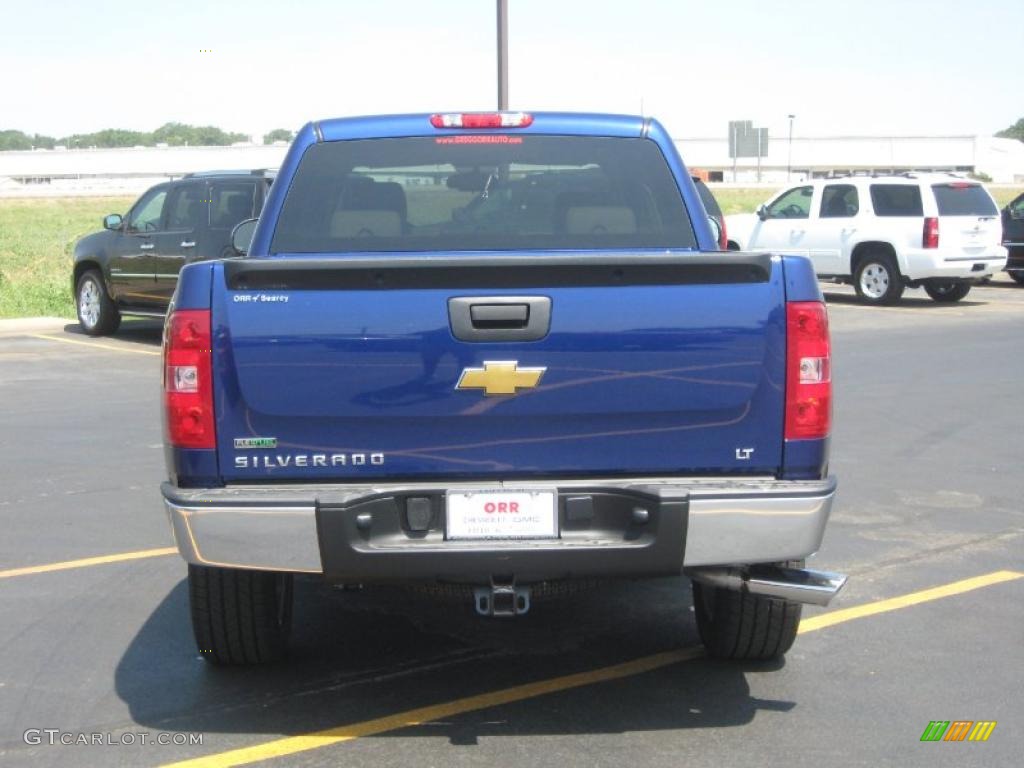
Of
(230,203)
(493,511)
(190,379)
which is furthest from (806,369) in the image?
(230,203)

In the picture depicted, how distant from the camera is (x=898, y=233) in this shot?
2084 centimetres

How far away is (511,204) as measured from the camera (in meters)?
5.78

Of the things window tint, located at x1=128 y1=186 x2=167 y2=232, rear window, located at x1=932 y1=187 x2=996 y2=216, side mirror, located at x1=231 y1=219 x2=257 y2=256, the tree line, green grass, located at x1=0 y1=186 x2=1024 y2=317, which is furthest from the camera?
the tree line

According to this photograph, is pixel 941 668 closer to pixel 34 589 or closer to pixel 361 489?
pixel 361 489

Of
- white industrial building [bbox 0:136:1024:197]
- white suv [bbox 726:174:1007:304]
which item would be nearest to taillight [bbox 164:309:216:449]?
white suv [bbox 726:174:1007:304]

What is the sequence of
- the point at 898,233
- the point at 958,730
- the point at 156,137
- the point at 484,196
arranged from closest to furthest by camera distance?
the point at 958,730 < the point at 484,196 < the point at 898,233 < the point at 156,137

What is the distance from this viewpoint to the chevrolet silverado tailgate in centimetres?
424

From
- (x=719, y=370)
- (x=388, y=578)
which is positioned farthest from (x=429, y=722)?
(x=719, y=370)

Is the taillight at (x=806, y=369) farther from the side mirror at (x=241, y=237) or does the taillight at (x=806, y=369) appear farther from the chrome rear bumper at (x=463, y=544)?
the side mirror at (x=241, y=237)

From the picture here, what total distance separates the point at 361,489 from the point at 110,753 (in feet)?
3.84

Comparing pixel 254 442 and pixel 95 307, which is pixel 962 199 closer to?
pixel 95 307

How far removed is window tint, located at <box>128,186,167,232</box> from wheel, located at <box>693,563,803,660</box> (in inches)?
480

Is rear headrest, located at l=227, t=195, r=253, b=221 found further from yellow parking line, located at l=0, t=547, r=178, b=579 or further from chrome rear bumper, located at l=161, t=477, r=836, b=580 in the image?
chrome rear bumper, located at l=161, t=477, r=836, b=580

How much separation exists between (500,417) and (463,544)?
15.8 inches
